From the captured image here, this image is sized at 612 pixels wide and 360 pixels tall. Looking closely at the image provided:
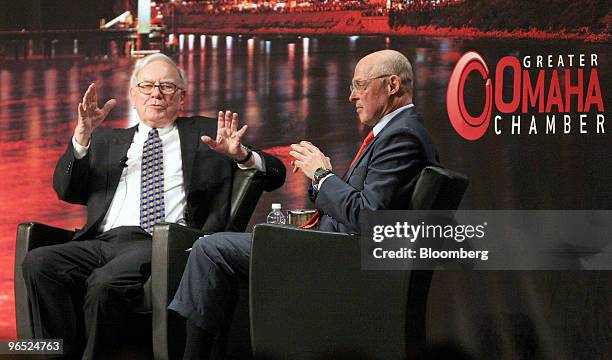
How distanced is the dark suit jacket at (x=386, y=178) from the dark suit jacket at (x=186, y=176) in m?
0.66

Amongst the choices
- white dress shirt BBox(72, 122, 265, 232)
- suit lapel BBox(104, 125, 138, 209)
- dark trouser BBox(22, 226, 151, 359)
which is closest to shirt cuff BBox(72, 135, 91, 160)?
white dress shirt BBox(72, 122, 265, 232)

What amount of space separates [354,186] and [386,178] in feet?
0.65

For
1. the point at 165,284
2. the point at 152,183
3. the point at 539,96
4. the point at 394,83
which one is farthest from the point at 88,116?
the point at 539,96

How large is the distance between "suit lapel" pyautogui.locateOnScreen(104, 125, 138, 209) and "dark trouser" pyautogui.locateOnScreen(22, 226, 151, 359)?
9.6 inches

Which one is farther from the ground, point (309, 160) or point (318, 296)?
point (309, 160)

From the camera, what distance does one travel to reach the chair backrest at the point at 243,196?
4160mm

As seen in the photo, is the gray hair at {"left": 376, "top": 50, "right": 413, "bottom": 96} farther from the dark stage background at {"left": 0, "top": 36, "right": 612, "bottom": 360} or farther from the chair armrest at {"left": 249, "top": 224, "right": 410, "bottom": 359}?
the dark stage background at {"left": 0, "top": 36, "right": 612, "bottom": 360}

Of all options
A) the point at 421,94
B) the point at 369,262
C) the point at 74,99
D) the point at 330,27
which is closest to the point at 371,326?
the point at 369,262

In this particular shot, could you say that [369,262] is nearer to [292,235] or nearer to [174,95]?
[292,235]

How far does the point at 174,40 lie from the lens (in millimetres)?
5184

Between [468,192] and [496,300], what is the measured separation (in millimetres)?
547

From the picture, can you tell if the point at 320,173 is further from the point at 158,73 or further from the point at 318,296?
the point at 158,73

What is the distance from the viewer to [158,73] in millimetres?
4184

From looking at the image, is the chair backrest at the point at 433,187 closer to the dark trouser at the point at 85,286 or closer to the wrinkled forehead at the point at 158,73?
the dark trouser at the point at 85,286
